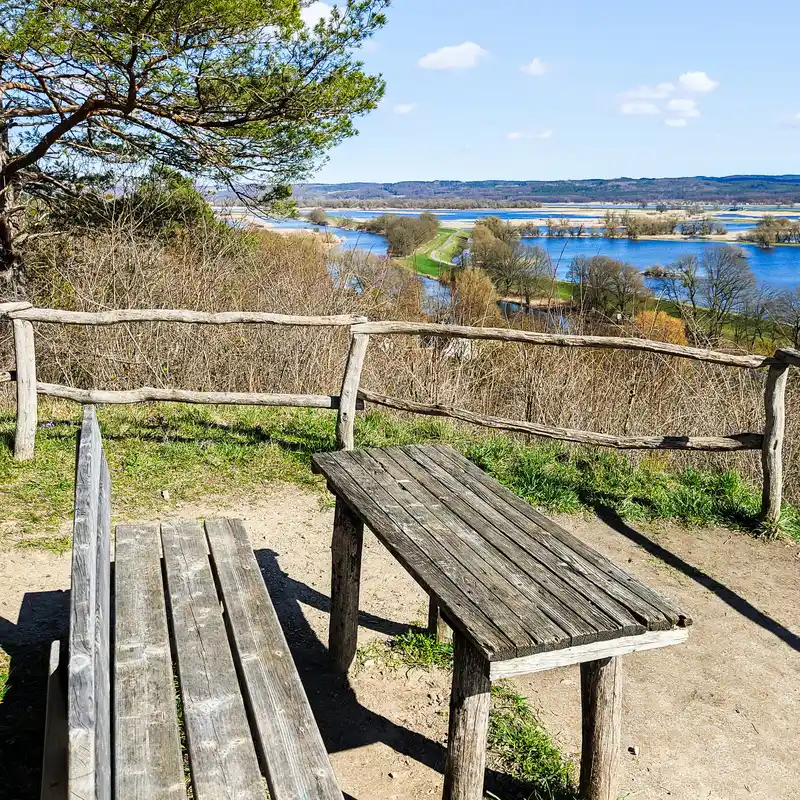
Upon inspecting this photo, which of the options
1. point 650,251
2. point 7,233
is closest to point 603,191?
point 650,251

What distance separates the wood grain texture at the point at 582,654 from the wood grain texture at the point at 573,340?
126 inches

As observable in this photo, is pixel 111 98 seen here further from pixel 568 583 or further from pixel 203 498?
pixel 568 583

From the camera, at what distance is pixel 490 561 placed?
236cm

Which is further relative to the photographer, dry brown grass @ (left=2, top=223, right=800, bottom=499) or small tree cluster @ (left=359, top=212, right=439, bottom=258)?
small tree cluster @ (left=359, top=212, right=439, bottom=258)

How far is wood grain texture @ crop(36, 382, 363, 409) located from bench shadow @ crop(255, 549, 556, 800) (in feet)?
6.09

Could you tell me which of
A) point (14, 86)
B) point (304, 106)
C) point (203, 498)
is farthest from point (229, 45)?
point (203, 498)

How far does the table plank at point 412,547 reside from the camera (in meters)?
1.96

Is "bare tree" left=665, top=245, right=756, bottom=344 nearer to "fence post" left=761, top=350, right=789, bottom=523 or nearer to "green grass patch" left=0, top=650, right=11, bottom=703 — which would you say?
"fence post" left=761, top=350, right=789, bottom=523

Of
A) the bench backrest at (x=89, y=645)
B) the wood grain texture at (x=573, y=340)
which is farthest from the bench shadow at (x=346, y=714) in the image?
the wood grain texture at (x=573, y=340)

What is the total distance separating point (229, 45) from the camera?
28.2ft

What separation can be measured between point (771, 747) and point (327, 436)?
370cm

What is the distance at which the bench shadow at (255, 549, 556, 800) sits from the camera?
2.67m

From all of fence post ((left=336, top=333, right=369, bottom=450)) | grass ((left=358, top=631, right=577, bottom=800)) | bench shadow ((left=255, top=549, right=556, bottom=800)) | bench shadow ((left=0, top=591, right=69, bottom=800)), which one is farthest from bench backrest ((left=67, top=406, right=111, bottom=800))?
fence post ((left=336, top=333, right=369, bottom=450))

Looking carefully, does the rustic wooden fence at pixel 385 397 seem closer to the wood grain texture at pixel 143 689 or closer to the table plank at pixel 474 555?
the table plank at pixel 474 555
